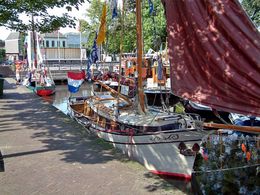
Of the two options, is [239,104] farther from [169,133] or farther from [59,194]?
[169,133]

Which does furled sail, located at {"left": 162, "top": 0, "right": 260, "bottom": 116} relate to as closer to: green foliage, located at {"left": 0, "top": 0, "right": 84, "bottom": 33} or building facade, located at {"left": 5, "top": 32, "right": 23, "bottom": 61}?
green foliage, located at {"left": 0, "top": 0, "right": 84, "bottom": 33}

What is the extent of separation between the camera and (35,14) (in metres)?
14.4

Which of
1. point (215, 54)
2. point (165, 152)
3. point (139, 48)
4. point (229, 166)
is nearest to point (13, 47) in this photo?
point (139, 48)

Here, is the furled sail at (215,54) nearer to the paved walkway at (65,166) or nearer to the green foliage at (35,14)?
the paved walkway at (65,166)

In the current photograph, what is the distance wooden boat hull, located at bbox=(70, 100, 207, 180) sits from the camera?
31.5 feet

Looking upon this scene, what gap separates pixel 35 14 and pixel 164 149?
807 centimetres

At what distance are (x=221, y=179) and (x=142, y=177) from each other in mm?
1665

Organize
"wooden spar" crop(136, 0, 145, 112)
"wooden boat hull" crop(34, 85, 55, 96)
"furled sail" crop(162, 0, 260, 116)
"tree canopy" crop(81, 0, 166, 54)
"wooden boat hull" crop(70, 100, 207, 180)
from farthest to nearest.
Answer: "tree canopy" crop(81, 0, 166, 54) < "wooden boat hull" crop(34, 85, 55, 96) < "wooden spar" crop(136, 0, 145, 112) < "wooden boat hull" crop(70, 100, 207, 180) < "furled sail" crop(162, 0, 260, 116)

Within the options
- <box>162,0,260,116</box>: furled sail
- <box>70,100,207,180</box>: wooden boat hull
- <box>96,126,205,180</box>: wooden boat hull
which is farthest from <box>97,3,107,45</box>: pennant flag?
<box>162,0,260,116</box>: furled sail

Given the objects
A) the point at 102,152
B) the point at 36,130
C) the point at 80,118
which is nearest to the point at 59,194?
the point at 102,152

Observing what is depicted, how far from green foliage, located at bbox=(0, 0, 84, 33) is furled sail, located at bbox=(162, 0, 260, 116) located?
7.87 metres

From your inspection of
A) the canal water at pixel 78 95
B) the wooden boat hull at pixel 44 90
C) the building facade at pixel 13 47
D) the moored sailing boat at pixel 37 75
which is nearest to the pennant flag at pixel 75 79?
the canal water at pixel 78 95

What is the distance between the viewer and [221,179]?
610 cm

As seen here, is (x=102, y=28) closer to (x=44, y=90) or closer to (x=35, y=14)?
(x=35, y=14)
